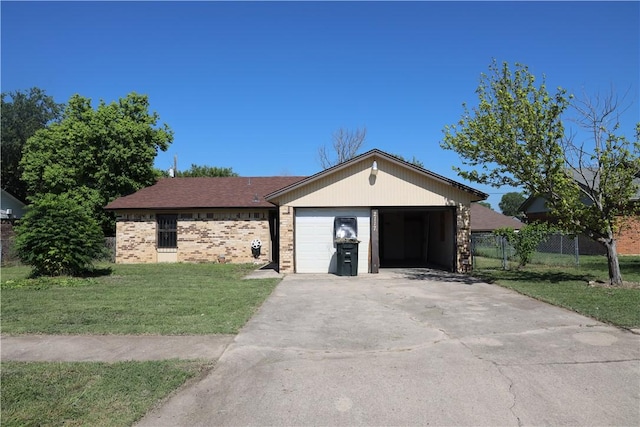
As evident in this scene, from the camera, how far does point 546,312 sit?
9008 millimetres

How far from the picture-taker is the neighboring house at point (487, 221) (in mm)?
34094

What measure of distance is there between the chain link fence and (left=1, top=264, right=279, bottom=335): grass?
1008cm

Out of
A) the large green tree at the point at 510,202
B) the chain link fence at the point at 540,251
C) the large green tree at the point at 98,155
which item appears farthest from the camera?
the large green tree at the point at 510,202

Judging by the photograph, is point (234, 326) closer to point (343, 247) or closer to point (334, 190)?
point (343, 247)

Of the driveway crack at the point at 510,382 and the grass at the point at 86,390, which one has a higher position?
the grass at the point at 86,390

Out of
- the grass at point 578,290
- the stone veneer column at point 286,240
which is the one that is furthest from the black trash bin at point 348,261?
the grass at point 578,290

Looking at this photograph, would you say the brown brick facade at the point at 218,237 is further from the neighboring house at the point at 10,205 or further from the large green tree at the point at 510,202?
the large green tree at the point at 510,202

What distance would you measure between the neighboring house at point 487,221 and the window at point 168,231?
70.6 ft

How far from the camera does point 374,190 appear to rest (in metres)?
17.0

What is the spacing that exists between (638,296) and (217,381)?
978cm

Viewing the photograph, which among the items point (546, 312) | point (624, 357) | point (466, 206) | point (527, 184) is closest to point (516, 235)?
point (466, 206)

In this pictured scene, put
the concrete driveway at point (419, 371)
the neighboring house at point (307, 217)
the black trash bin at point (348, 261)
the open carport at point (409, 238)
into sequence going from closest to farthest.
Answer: the concrete driveway at point (419, 371) < the black trash bin at point (348, 261) < the neighboring house at point (307, 217) < the open carport at point (409, 238)

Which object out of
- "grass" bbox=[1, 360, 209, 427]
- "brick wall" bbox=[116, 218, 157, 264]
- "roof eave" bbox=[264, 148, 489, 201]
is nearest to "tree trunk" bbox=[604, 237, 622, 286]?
"roof eave" bbox=[264, 148, 489, 201]

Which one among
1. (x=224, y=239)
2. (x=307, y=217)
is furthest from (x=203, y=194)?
(x=307, y=217)
